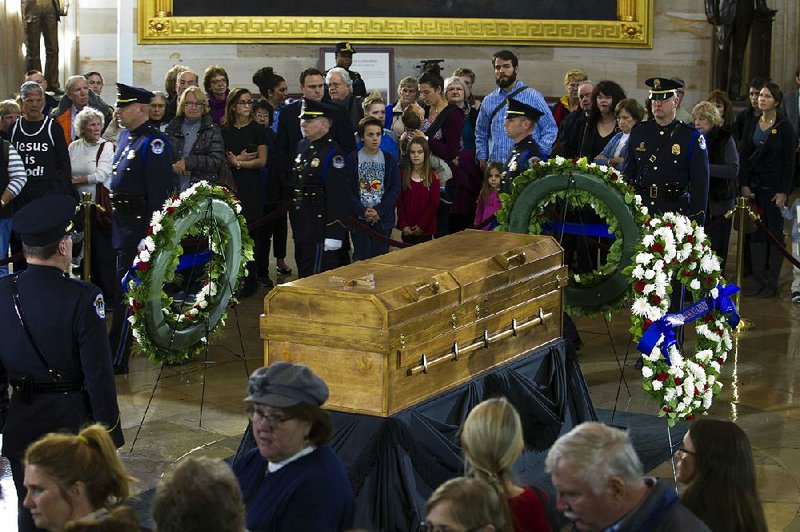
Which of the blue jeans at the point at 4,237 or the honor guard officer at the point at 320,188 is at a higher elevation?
the honor guard officer at the point at 320,188

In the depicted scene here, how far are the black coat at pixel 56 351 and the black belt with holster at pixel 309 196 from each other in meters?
4.37

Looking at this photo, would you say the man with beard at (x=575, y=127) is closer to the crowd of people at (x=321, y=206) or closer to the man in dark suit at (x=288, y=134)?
the crowd of people at (x=321, y=206)

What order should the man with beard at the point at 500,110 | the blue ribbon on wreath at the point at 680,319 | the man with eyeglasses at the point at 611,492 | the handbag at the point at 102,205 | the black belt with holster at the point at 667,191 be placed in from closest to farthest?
1. the man with eyeglasses at the point at 611,492
2. the blue ribbon on wreath at the point at 680,319
3. the black belt with holster at the point at 667,191
4. the handbag at the point at 102,205
5. the man with beard at the point at 500,110

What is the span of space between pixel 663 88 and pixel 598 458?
572 centimetres

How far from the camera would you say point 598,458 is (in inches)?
147

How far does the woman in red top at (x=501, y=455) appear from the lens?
419cm

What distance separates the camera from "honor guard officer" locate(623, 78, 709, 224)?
905cm

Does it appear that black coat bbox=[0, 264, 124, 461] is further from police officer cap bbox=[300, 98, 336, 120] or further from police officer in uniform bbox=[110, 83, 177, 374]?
police officer cap bbox=[300, 98, 336, 120]

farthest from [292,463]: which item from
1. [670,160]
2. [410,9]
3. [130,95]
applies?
[410,9]

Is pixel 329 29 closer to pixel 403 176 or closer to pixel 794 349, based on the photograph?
pixel 403 176

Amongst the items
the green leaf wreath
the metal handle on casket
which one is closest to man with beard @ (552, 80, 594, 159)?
the green leaf wreath

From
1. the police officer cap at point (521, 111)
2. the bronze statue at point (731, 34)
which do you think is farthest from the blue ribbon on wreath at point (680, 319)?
the bronze statue at point (731, 34)

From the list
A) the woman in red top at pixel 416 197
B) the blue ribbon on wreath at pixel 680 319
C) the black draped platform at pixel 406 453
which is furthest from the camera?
the woman in red top at pixel 416 197

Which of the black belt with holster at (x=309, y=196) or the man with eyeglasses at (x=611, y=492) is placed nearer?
the man with eyeglasses at (x=611, y=492)
